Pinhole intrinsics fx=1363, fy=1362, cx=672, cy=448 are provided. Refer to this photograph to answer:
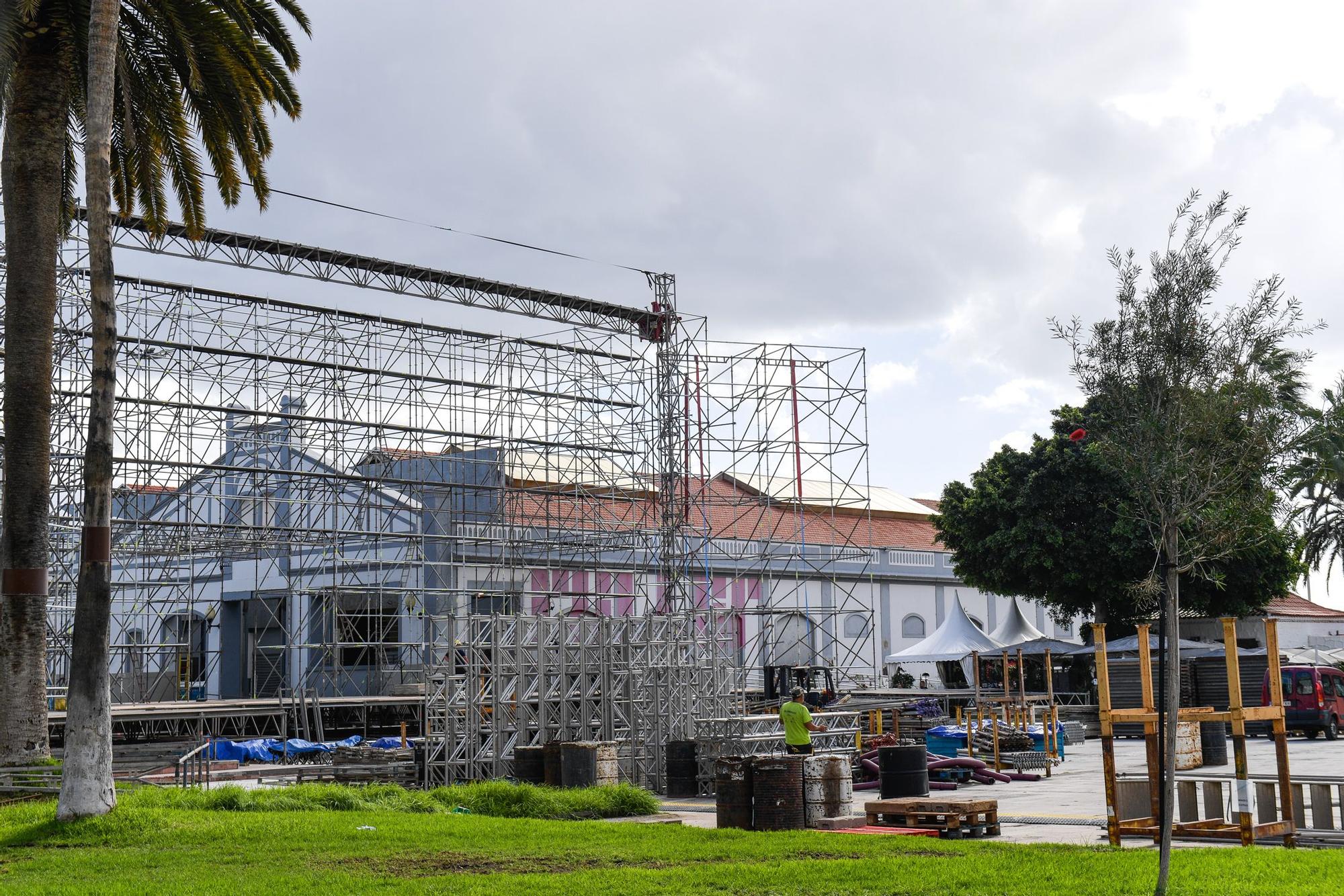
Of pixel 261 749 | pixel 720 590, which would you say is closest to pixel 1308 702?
pixel 720 590

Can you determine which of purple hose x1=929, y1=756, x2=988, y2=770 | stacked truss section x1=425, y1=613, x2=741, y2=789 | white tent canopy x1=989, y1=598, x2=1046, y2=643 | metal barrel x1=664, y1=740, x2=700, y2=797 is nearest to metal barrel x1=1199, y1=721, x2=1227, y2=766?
purple hose x1=929, y1=756, x2=988, y2=770

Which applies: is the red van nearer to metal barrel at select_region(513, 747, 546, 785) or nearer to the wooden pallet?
metal barrel at select_region(513, 747, 546, 785)

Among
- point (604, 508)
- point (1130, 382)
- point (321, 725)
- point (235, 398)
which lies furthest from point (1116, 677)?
point (1130, 382)

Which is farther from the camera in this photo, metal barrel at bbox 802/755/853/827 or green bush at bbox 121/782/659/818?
green bush at bbox 121/782/659/818

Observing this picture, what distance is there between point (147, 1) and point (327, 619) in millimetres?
23404

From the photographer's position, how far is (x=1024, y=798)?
66.4ft

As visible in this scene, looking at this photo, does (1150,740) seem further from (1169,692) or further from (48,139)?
(48,139)

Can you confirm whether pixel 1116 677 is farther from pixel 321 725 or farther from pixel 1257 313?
pixel 1257 313

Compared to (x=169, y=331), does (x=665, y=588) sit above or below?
below

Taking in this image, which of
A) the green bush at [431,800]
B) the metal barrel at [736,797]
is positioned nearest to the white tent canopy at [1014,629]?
the green bush at [431,800]

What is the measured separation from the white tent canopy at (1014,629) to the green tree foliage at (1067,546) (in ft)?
3.33

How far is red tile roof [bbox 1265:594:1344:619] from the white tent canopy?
1840cm

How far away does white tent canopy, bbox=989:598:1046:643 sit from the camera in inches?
1652

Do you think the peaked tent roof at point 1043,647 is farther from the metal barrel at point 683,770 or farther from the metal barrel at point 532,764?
the metal barrel at point 532,764
